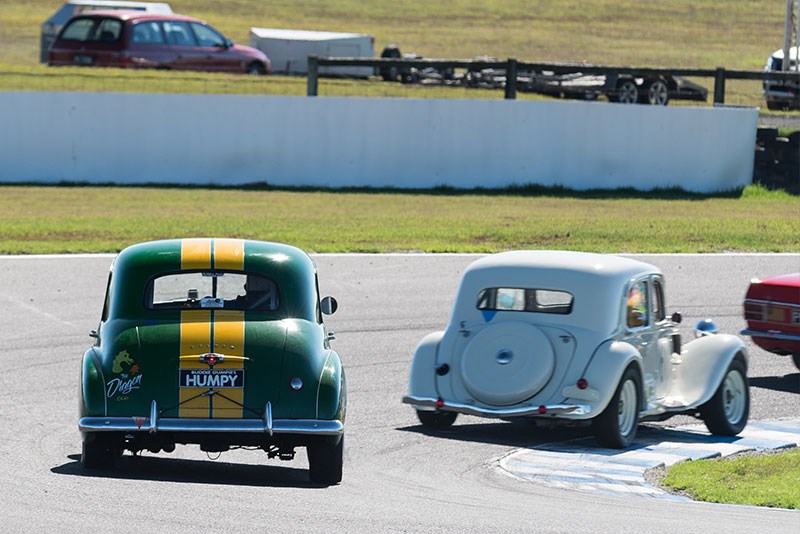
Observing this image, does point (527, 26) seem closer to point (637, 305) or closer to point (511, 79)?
point (511, 79)

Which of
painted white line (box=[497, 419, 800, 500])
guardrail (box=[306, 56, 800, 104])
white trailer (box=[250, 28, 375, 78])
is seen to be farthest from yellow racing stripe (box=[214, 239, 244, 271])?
white trailer (box=[250, 28, 375, 78])

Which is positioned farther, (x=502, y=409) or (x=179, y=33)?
(x=179, y=33)

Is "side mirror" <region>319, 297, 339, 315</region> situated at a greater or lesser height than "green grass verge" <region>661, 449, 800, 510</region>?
greater

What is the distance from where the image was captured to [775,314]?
13047 mm

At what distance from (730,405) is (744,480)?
6.85ft

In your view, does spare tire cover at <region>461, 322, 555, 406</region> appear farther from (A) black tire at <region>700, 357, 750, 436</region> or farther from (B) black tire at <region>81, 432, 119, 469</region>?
(B) black tire at <region>81, 432, 119, 469</region>

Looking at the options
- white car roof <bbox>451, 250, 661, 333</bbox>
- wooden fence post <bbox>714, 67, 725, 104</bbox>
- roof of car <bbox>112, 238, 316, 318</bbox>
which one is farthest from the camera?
wooden fence post <bbox>714, 67, 725, 104</bbox>

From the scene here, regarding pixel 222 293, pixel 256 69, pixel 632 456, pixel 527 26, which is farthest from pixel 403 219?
pixel 527 26

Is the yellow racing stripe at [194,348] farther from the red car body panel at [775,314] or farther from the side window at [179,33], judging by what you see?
the side window at [179,33]

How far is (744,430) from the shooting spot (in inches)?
453

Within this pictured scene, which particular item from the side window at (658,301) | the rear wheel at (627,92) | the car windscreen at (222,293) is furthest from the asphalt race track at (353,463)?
the rear wheel at (627,92)

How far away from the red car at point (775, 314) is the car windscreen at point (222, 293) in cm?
533

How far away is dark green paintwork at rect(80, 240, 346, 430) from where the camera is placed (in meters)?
8.73

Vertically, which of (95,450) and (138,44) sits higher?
(138,44)
